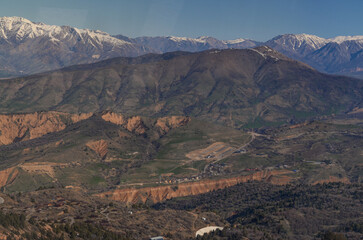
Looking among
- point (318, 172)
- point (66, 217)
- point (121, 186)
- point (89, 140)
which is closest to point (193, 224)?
point (66, 217)

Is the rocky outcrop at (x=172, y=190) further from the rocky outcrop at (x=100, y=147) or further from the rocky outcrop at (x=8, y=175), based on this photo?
the rocky outcrop at (x=100, y=147)

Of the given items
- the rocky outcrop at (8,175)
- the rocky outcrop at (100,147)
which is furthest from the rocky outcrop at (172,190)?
the rocky outcrop at (100,147)

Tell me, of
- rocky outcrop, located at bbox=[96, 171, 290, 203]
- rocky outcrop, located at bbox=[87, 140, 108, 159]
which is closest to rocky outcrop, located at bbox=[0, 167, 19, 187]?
rocky outcrop, located at bbox=[96, 171, 290, 203]

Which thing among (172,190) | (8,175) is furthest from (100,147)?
(172,190)

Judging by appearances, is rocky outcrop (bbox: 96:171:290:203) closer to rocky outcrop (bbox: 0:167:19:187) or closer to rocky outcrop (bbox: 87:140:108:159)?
rocky outcrop (bbox: 0:167:19:187)

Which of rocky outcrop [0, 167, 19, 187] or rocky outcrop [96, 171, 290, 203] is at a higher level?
rocky outcrop [96, 171, 290, 203]

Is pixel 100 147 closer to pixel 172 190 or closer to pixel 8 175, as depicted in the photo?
pixel 8 175
